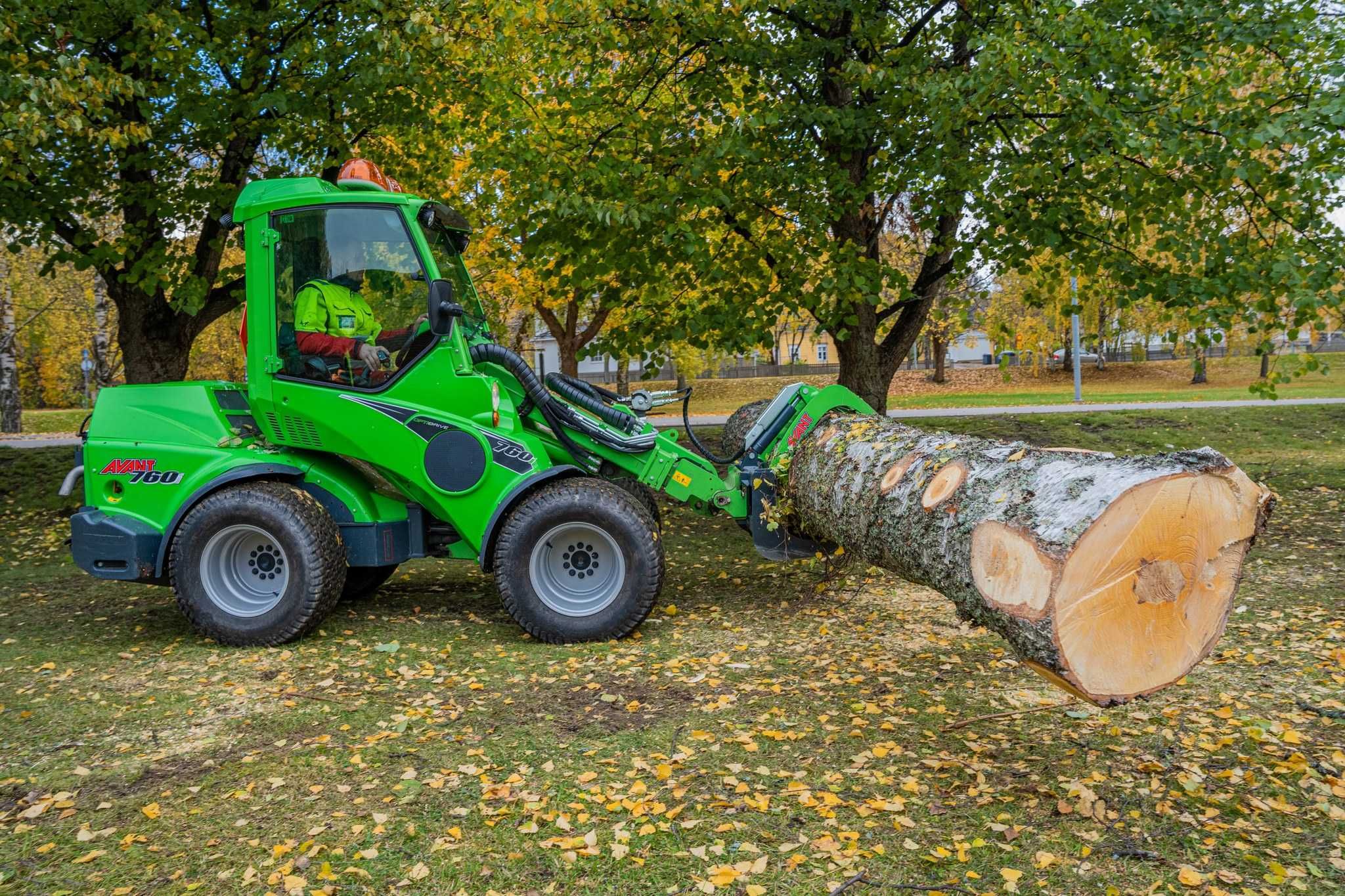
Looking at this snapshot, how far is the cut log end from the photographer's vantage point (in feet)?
11.5

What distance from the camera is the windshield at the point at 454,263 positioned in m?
6.36

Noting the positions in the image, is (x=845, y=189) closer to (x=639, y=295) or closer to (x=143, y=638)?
(x=639, y=295)

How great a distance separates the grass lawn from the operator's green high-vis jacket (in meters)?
1.94

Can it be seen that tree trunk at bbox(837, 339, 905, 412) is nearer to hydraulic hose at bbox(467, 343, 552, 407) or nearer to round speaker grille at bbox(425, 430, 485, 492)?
hydraulic hose at bbox(467, 343, 552, 407)

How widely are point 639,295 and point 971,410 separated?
38.7ft

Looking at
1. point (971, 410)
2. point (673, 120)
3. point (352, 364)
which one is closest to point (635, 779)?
point (352, 364)

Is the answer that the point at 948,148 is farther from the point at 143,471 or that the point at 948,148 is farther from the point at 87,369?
the point at 87,369

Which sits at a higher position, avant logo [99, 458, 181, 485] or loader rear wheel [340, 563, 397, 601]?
avant logo [99, 458, 181, 485]

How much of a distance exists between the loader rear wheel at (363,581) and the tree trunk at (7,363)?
1587 cm

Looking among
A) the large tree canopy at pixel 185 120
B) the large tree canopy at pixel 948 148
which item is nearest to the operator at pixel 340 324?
the large tree canopy at pixel 948 148

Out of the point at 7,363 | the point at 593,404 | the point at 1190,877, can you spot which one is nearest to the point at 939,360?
the point at 7,363

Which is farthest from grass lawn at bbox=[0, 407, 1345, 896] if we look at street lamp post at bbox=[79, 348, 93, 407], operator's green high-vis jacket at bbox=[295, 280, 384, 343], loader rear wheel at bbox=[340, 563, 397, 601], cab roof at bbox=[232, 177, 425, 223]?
street lamp post at bbox=[79, 348, 93, 407]

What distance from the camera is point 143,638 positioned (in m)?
6.49

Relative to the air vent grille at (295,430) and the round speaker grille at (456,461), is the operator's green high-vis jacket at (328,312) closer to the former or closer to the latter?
the air vent grille at (295,430)
